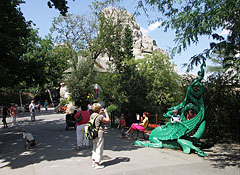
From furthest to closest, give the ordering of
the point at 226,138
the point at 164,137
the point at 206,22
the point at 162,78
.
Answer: the point at 162,78
the point at 226,138
the point at 164,137
the point at 206,22

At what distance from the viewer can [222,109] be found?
35.3 ft

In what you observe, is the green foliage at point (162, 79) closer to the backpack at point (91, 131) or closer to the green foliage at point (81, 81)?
the green foliage at point (81, 81)

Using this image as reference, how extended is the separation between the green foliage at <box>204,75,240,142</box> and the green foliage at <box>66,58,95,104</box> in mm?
16575

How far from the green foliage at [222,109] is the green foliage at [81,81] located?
16.6 metres

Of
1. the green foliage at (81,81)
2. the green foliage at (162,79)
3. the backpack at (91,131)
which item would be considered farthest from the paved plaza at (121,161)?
the green foliage at (81,81)

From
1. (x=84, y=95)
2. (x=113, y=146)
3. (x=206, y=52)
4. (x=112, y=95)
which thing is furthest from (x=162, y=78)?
(x=206, y=52)

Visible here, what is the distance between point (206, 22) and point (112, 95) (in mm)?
11275

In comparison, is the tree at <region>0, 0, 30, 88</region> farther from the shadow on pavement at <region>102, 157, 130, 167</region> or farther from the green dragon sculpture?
the green dragon sculpture

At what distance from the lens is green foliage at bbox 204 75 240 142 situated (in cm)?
1056

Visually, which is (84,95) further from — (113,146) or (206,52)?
(206,52)

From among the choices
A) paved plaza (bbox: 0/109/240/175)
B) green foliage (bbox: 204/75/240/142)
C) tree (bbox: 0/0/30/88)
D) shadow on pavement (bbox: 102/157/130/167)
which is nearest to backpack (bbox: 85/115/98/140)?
paved plaza (bbox: 0/109/240/175)

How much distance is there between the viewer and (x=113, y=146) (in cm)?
924

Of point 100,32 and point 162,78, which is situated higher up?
point 100,32

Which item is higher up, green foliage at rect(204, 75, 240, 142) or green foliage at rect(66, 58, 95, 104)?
green foliage at rect(66, 58, 95, 104)
